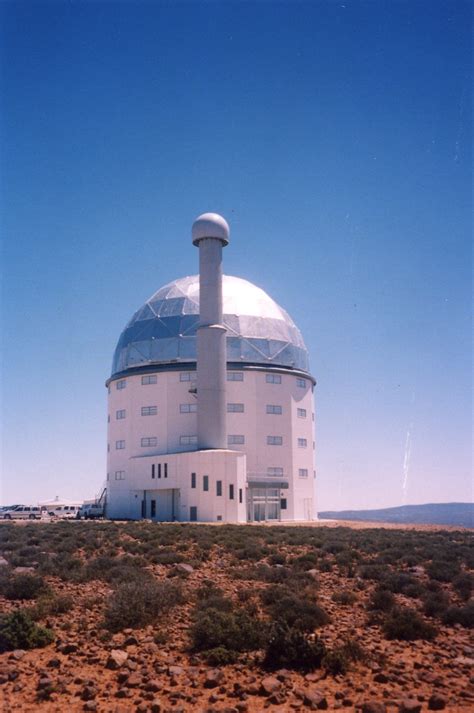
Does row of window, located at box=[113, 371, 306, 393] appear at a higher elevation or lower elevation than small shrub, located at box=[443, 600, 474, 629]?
→ higher

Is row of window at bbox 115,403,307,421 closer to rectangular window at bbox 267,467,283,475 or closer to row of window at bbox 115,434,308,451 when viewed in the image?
row of window at bbox 115,434,308,451

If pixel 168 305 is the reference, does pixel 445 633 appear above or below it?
below

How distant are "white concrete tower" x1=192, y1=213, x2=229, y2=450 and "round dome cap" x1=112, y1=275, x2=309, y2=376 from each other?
3689mm

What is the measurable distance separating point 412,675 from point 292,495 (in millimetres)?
38928

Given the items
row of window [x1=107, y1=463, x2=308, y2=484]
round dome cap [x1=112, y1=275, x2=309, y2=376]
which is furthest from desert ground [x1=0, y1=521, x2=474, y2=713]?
round dome cap [x1=112, y1=275, x2=309, y2=376]

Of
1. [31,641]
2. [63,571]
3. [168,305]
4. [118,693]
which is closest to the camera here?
[118,693]

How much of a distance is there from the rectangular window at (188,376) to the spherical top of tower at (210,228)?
952cm

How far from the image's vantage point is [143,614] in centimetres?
1091

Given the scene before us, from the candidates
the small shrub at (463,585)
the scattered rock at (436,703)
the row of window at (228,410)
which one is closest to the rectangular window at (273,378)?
the row of window at (228,410)

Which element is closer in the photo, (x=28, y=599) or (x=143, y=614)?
(x=143, y=614)

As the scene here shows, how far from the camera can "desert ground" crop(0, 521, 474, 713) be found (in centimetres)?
770

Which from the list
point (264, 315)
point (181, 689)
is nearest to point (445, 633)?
point (181, 689)

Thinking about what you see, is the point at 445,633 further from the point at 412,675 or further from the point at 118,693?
the point at 118,693

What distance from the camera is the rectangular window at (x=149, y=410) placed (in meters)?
46.7
